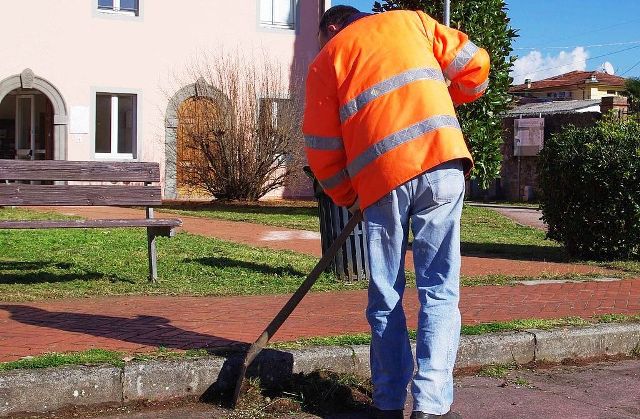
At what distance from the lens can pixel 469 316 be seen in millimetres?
6223

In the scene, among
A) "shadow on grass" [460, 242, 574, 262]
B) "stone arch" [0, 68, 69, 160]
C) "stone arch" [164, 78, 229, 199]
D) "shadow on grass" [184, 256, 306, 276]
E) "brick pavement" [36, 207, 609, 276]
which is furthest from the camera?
"stone arch" [164, 78, 229, 199]

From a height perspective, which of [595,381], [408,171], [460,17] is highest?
[460,17]

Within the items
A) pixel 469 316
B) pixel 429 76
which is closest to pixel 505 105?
pixel 469 316

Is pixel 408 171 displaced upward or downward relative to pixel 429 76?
downward

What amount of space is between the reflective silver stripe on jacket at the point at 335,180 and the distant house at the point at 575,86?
1949 inches

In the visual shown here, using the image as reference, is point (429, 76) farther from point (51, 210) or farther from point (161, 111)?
point (161, 111)

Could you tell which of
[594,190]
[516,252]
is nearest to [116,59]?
[516,252]

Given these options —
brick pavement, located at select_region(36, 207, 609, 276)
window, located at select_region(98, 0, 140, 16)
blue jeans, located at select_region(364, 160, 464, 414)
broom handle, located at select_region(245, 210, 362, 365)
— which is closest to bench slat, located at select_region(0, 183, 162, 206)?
brick pavement, located at select_region(36, 207, 609, 276)

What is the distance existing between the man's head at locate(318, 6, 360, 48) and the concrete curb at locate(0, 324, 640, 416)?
5.17 ft

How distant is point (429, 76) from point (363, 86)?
11.2 inches

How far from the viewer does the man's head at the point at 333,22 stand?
169 inches

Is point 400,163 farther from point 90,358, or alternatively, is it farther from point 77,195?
point 77,195

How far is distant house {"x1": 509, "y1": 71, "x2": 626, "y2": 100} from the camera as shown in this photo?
54.4 metres

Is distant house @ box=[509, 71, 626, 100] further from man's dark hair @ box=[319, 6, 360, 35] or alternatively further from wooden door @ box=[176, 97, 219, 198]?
man's dark hair @ box=[319, 6, 360, 35]
